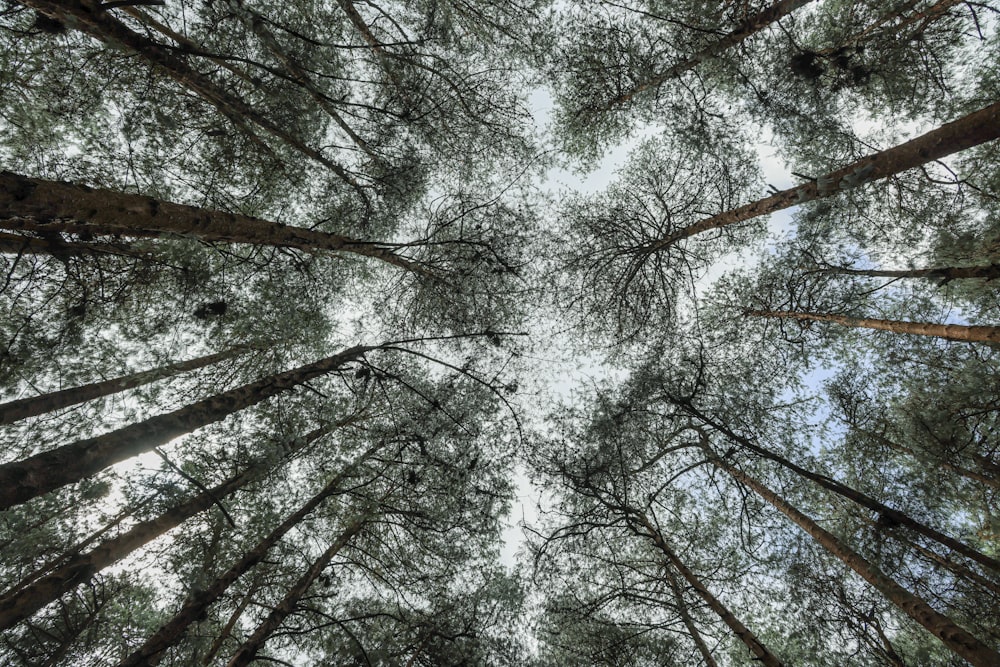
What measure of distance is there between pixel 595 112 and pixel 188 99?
670 centimetres

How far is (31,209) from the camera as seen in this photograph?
8.88 feet

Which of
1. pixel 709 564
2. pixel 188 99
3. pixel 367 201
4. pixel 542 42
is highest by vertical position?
pixel 542 42

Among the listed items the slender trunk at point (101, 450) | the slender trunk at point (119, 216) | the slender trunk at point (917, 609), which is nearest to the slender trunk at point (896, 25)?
the slender trunk at point (917, 609)

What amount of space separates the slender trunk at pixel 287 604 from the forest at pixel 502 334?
6 cm

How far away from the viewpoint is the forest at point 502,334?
5215 millimetres

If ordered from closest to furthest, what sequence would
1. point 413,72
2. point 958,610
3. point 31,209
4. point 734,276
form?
point 31,209 → point 958,610 → point 413,72 → point 734,276

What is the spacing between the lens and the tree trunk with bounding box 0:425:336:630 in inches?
132

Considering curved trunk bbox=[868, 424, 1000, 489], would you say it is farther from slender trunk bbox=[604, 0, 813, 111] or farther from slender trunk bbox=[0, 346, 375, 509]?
slender trunk bbox=[0, 346, 375, 509]

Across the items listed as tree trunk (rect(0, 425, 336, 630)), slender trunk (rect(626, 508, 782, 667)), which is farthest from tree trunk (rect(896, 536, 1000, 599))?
tree trunk (rect(0, 425, 336, 630))

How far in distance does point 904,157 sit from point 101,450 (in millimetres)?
7812

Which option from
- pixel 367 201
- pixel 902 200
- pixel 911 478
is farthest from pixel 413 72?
pixel 911 478

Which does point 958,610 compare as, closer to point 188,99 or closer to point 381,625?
point 381,625

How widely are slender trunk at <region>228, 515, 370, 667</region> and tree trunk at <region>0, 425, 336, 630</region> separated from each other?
150 cm

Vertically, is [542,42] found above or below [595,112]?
below
